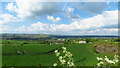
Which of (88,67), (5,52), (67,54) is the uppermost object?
(67,54)

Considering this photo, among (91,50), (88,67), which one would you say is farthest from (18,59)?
(91,50)

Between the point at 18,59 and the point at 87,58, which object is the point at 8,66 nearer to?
the point at 18,59

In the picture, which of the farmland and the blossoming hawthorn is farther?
the farmland

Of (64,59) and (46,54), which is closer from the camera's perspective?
(64,59)

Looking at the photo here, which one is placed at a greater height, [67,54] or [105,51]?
[67,54]

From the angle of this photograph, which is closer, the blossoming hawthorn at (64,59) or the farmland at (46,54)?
the blossoming hawthorn at (64,59)

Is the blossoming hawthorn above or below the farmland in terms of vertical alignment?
above

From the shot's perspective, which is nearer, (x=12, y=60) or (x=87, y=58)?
(x=12, y=60)

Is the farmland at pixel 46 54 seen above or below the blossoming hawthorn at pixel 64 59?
below

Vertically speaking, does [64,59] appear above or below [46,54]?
above

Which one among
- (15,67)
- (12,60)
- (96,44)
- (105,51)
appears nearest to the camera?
(15,67)

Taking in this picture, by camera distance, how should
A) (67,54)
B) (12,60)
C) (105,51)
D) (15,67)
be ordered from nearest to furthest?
(67,54)
(15,67)
(12,60)
(105,51)
